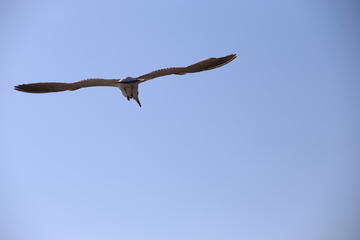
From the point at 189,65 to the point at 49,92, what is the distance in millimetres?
9015

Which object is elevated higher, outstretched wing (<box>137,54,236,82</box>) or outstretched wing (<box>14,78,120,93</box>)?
outstretched wing (<box>137,54,236,82</box>)

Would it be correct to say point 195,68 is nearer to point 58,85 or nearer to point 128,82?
point 128,82

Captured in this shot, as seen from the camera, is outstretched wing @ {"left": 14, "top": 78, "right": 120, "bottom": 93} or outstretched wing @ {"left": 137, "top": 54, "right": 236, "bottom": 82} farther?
outstretched wing @ {"left": 14, "top": 78, "right": 120, "bottom": 93}

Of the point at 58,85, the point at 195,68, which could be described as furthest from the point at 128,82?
the point at 58,85

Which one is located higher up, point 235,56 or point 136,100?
point 235,56

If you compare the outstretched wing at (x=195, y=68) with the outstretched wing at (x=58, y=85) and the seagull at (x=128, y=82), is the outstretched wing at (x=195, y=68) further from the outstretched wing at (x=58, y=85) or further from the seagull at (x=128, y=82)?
the outstretched wing at (x=58, y=85)

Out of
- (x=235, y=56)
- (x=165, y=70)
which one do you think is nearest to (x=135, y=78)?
(x=165, y=70)

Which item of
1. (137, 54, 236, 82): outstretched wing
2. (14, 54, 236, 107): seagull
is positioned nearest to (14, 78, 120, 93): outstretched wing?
(14, 54, 236, 107): seagull

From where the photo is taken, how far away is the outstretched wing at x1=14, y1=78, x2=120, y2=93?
2325cm

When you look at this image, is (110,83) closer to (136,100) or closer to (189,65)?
(136,100)

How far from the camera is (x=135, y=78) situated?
2236 centimetres

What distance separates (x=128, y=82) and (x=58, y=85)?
204 inches

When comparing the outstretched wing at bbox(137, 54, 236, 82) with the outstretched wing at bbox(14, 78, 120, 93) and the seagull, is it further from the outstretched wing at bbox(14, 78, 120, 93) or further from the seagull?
the outstretched wing at bbox(14, 78, 120, 93)

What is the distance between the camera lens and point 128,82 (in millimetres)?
21344
